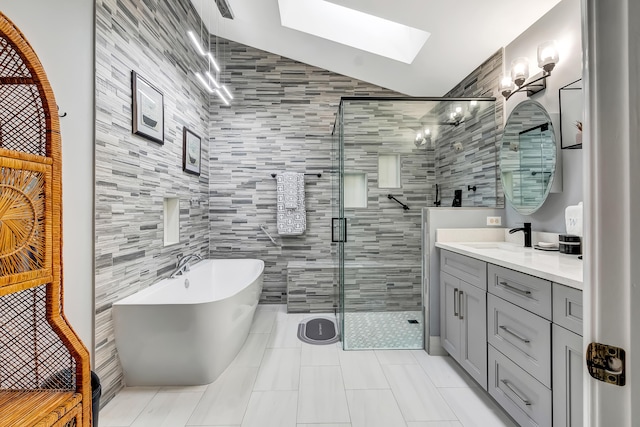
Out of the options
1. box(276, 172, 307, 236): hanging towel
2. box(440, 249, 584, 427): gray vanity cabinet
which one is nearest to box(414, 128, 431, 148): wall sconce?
box(440, 249, 584, 427): gray vanity cabinet

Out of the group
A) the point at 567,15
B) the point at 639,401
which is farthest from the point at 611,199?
the point at 567,15

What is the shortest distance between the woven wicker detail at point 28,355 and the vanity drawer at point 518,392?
1871 mm

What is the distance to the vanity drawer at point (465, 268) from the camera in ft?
5.85

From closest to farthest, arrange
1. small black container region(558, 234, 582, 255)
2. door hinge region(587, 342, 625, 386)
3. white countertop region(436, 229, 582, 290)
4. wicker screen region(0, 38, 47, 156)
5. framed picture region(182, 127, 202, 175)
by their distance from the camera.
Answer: door hinge region(587, 342, 625, 386) < wicker screen region(0, 38, 47, 156) < white countertop region(436, 229, 582, 290) < small black container region(558, 234, 582, 255) < framed picture region(182, 127, 202, 175)

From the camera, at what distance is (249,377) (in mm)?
2033

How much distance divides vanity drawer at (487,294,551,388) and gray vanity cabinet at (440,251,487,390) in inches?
3.7

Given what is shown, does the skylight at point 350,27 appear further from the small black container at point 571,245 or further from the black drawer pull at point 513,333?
the black drawer pull at point 513,333

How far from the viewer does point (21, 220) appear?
831mm

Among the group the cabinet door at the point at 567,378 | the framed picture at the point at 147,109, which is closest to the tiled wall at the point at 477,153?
the cabinet door at the point at 567,378

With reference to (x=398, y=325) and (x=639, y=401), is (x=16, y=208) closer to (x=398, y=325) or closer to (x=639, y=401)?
(x=639, y=401)

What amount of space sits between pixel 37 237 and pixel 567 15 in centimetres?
303

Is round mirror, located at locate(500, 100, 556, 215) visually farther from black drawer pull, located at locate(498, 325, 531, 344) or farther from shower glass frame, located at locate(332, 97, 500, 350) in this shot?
black drawer pull, located at locate(498, 325, 531, 344)

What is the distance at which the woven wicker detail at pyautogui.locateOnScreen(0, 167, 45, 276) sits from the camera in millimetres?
785

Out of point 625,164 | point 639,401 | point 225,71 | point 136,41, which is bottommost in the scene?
point 639,401
